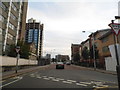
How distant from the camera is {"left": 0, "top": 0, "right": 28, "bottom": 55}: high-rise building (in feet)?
111

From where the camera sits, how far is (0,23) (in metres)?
32.4

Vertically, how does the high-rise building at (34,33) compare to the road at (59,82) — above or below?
above

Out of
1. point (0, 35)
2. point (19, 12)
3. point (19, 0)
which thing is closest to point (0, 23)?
point (0, 35)

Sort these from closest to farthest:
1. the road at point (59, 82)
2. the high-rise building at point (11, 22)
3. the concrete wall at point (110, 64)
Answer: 1. the road at point (59, 82)
2. the concrete wall at point (110, 64)
3. the high-rise building at point (11, 22)

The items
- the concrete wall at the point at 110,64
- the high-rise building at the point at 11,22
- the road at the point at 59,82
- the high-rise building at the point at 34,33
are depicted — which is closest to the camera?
the road at the point at 59,82

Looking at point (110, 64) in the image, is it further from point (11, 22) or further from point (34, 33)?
point (34, 33)

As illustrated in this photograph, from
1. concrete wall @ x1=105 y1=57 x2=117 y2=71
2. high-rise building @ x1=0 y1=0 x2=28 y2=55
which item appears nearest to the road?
concrete wall @ x1=105 y1=57 x2=117 y2=71

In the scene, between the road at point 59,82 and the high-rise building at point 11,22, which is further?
the high-rise building at point 11,22

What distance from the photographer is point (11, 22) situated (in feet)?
128

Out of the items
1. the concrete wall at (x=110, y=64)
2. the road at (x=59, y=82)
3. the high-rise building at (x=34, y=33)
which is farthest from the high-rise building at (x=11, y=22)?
the high-rise building at (x=34, y=33)

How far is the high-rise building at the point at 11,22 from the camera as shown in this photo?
33875mm

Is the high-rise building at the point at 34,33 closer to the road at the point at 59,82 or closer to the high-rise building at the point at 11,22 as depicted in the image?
the high-rise building at the point at 11,22

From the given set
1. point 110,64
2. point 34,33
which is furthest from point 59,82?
point 34,33

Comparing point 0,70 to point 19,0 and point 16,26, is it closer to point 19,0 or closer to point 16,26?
A: point 16,26
